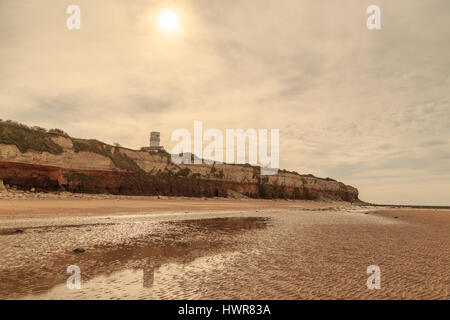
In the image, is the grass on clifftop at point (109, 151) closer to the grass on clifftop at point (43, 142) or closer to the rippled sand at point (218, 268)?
the grass on clifftop at point (43, 142)

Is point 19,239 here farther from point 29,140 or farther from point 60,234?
point 29,140

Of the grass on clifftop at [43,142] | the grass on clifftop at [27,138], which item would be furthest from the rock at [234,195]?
the grass on clifftop at [27,138]

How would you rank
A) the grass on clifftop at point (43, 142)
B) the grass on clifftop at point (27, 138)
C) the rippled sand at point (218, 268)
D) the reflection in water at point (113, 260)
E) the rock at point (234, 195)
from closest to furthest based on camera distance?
the rippled sand at point (218, 268)
the reflection in water at point (113, 260)
the grass on clifftop at point (27, 138)
the grass on clifftop at point (43, 142)
the rock at point (234, 195)

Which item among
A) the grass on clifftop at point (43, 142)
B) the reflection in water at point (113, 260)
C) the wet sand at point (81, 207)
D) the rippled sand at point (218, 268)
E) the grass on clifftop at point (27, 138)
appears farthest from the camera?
the grass on clifftop at point (43, 142)

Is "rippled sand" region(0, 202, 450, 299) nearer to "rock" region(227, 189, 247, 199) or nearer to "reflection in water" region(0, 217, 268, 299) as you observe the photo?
"reflection in water" region(0, 217, 268, 299)

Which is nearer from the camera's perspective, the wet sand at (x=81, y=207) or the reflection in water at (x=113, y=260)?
the reflection in water at (x=113, y=260)

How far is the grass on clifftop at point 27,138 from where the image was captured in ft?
110

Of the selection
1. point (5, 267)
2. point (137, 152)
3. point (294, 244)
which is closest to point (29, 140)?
point (137, 152)

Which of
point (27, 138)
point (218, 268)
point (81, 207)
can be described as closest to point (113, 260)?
point (218, 268)

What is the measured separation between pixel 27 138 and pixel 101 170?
11054 mm

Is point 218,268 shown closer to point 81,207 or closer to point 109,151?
point 81,207

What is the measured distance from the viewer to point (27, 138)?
117ft

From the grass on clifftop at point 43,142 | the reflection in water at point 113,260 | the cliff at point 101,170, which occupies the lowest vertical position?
the reflection in water at point 113,260
